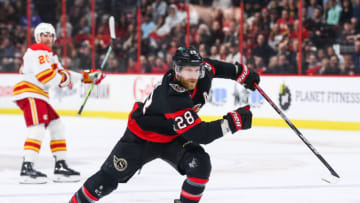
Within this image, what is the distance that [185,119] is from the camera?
3689mm

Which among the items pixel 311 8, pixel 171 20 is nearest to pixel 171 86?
pixel 311 8

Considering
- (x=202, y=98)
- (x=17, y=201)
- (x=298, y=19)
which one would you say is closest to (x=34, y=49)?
(x=17, y=201)

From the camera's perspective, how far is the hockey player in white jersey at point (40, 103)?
5797 mm

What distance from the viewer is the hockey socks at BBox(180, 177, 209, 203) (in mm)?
3910

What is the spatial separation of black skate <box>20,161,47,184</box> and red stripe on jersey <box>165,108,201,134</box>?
7.53 ft

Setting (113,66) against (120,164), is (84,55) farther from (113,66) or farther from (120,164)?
(120,164)

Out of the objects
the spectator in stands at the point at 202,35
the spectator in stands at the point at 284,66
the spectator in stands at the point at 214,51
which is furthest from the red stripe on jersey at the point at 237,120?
the spectator in stands at the point at 202,35

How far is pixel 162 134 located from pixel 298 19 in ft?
24.3

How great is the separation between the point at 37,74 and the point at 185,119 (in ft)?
7.94

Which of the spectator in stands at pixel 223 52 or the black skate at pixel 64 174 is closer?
the black skate at pixel 64 174

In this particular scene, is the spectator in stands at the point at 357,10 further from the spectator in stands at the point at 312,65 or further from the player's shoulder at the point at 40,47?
the player's shoulder at the point at 40,47

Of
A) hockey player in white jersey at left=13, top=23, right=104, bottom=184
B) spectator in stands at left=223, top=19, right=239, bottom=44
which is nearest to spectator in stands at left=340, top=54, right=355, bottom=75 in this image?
spectator in stands at left=223, top=19, right=239, bottom=44

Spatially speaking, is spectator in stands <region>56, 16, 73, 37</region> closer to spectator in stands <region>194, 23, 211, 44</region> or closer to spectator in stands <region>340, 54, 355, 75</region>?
spectator in stands <region>194, 23, 211, 44</region>

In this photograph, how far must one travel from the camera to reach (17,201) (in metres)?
4.86
